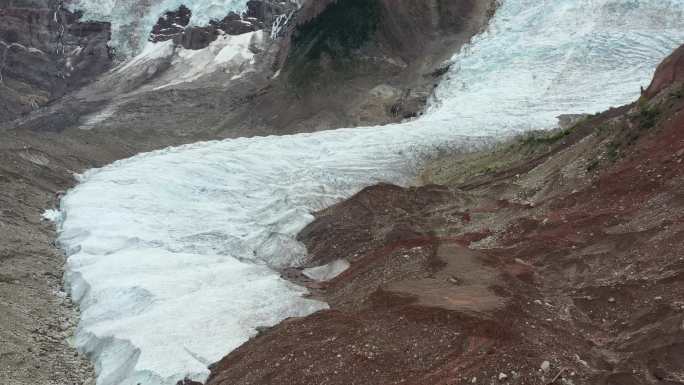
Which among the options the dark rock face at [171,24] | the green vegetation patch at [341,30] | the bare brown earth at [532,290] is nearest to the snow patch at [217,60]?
the dark rock face at [171,24]

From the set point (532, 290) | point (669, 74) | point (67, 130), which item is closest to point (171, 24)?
point (67, 130)

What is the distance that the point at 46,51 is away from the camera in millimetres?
106250

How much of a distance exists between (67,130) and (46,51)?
148ft

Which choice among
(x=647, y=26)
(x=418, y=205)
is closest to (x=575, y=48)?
(x=647, y=26)

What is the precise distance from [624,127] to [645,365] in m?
14.1

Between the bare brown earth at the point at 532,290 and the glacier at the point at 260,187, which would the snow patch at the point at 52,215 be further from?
the bare brown earth at the point at 532,290

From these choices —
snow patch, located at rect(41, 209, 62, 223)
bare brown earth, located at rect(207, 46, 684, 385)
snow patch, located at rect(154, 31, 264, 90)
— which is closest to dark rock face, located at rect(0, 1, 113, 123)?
snow patch, located at rect(154, 31, 264, 90)

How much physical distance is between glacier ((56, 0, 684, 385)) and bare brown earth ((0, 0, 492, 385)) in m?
1.17

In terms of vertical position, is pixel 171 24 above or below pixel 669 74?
below

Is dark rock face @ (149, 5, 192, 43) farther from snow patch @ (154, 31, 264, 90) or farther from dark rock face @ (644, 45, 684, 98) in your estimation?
dark rock face @ (644, 45, 684, 98)

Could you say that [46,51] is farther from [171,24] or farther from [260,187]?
[260,187]

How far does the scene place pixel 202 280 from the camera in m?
23.3

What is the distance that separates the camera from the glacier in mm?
19469

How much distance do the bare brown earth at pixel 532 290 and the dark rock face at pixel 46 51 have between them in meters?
87.2
